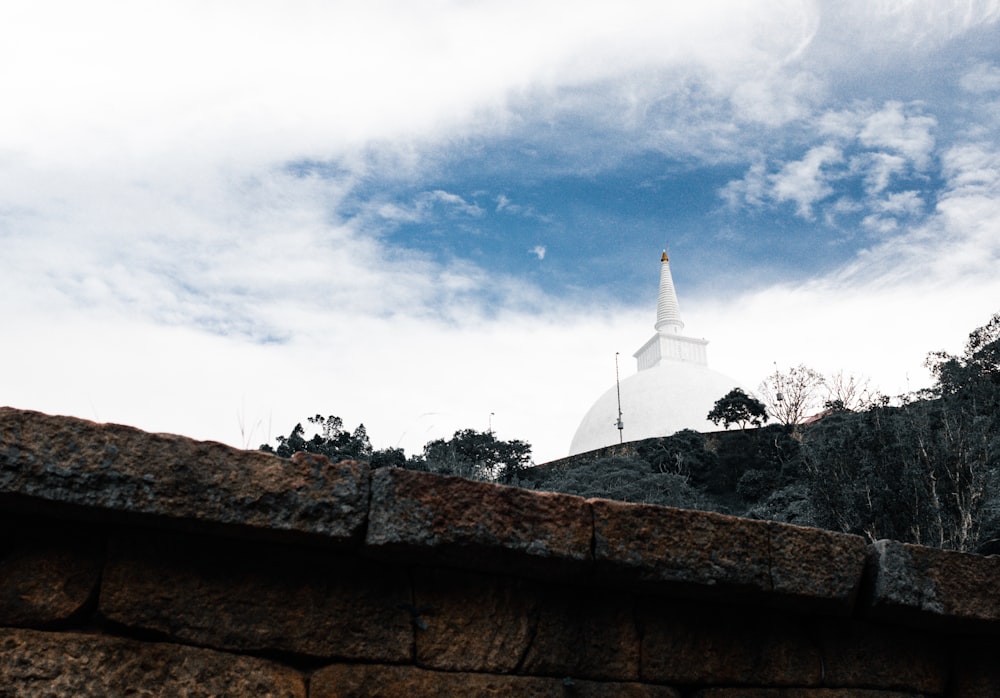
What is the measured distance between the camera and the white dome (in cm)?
4150

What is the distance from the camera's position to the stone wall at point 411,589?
2.67 metres

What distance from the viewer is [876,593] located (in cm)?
338

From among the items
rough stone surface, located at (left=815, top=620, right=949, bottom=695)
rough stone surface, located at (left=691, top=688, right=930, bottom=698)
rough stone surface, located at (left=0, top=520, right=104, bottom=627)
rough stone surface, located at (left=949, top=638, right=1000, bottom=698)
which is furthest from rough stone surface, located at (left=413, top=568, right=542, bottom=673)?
rough stone surface, located at (left=949, top=638, right=1000, bottom=698)

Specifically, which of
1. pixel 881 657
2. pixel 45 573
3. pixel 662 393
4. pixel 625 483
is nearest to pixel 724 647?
pixel 881 657

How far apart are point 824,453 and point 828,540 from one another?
18205 mm

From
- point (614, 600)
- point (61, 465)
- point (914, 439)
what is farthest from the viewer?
point (914, 439)

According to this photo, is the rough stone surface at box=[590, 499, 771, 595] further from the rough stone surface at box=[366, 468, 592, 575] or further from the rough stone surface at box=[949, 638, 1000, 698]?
the rough stone surface at box=[949, 638, 1000, 698]

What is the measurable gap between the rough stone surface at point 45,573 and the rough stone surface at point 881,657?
270 centimetres

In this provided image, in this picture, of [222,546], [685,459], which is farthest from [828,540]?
[685,459]

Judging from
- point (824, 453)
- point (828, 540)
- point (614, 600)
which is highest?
point (824, 453)

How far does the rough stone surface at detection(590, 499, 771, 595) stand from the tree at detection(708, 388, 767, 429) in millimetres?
29724

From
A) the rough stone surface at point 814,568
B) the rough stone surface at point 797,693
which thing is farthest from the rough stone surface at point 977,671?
the rough stone surface at point 814,568

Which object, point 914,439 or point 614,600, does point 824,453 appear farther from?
point 614,600

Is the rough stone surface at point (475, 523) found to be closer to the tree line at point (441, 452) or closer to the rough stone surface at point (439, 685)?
the rough stone surface at point (439, 685)
